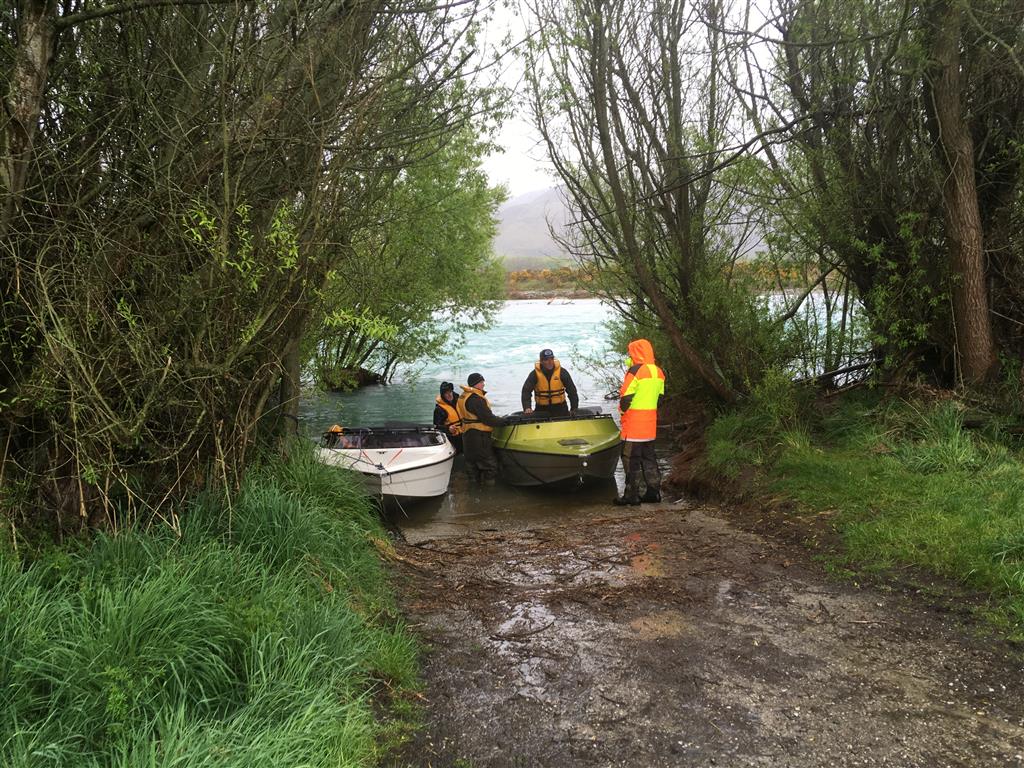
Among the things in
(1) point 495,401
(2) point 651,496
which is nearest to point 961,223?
(2) point 651,496

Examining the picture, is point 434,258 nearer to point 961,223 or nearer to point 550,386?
point 550,386

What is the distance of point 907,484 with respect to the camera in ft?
21.4

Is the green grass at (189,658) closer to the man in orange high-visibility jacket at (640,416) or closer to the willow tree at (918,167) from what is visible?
the man in orange high-visibility jacket at (640,416)

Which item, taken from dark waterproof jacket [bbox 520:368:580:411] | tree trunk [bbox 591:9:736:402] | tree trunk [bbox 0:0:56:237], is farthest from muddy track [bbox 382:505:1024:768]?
dark waterproof jacket [bbox 520:368:580:411]

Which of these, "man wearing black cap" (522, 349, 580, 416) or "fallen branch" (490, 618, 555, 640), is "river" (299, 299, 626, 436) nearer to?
"fallen branch" (490, 618, 555, 640)

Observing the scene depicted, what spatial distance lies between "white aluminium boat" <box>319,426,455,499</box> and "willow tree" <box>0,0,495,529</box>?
405cm

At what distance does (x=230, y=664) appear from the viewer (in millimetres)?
3268

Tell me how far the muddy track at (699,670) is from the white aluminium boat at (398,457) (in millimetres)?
3080

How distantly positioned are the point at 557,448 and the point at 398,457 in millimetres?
2305

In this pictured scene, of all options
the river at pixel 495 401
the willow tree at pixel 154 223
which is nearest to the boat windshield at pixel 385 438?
the river at pixel 495 401

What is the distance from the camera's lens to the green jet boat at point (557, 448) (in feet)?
33.6

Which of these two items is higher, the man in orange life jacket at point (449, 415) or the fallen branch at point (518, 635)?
the man in orange life jacket at point (449, 415)

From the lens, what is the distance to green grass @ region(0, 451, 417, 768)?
271 centimetres

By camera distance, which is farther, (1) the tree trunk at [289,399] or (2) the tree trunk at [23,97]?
(1) the tree trunk at [289,399]
